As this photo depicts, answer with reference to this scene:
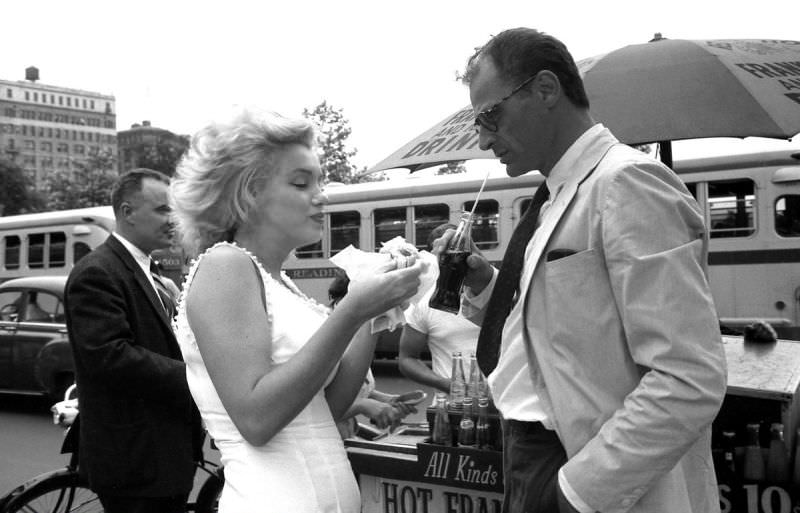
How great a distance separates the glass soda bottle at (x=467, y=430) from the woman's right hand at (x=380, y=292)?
4.12 feet

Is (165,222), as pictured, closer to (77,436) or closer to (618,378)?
(77,436)

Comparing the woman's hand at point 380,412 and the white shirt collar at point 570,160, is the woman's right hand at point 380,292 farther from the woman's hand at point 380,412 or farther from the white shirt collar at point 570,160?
the woman's hand at point 380,412

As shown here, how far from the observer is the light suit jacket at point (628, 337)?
166cm

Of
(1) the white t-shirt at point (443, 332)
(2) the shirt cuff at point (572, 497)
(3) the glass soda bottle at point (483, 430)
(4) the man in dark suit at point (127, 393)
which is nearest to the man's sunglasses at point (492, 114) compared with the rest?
(2) the shirt cuff at point (572, 497)

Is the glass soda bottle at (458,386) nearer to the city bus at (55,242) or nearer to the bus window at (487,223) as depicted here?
the bus window at (487,223)

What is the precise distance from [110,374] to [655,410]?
2349 mm

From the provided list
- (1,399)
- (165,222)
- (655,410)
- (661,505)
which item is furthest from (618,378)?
(1,399)

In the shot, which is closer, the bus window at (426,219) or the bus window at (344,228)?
the bus window at (426,219)

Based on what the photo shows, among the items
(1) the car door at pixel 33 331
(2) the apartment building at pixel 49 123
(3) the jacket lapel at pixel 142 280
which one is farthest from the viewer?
(2) the apartment building at pixel 49 123

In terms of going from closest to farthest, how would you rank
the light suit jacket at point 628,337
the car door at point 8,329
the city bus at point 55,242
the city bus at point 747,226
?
the light suit jacket at point 628,337, the car door at point 8,329, the city bus at point 747,226, the city bus at point 55,242

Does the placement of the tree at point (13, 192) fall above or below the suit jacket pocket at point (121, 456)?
above

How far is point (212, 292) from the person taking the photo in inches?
75.1

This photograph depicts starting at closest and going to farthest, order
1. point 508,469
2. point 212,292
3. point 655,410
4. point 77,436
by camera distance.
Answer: point 655,410, point 212,292, point 508,469, point 77,436

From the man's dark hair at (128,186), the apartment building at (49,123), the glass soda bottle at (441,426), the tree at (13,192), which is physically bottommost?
the glass soda bottle at (441,426)
